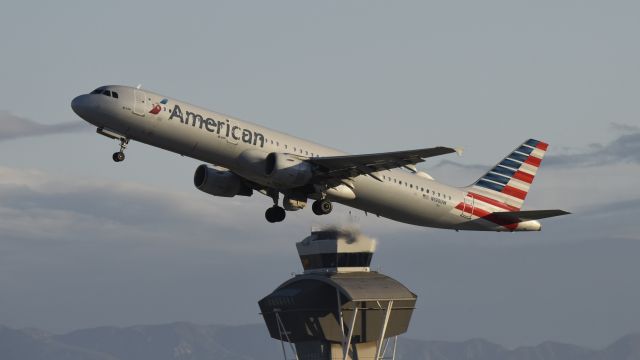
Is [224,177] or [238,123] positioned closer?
[238,123]

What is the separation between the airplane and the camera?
217ft

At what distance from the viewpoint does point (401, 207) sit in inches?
2940

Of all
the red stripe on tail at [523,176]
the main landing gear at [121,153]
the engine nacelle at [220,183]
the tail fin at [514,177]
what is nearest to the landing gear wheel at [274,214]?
the engine nacelle at [220,183]

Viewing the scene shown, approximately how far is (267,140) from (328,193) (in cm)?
555

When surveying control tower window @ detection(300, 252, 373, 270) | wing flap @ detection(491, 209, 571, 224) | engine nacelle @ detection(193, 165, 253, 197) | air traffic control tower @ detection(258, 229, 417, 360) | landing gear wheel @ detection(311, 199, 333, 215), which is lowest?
air traffic control tower @ detection(258, 229, 417, 360)

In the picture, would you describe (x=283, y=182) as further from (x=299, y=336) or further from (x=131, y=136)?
(x=299, y=336)

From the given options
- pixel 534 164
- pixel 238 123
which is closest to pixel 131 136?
pixel 238 123

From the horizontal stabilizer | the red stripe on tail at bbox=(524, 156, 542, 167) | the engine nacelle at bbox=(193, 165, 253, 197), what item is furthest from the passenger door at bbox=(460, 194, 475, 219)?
the engine nacelle at bbox=(193, 165, 253, 197)

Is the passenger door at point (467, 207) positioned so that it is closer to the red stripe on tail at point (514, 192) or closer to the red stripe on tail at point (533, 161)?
the red stripe on tail at point (514, 192)

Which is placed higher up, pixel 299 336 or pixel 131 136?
pixel 131 136

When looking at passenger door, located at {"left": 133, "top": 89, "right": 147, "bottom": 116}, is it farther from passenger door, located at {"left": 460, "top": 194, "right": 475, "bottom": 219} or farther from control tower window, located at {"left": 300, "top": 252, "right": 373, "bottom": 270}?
control tower window, located at {"left": 300, "top": 252, "right": 373, "bottom": 270}

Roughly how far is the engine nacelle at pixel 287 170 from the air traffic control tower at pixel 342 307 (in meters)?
69.7

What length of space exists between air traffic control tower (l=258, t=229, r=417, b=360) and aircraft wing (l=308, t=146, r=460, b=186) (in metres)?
68.3

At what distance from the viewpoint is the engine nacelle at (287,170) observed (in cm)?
6825
